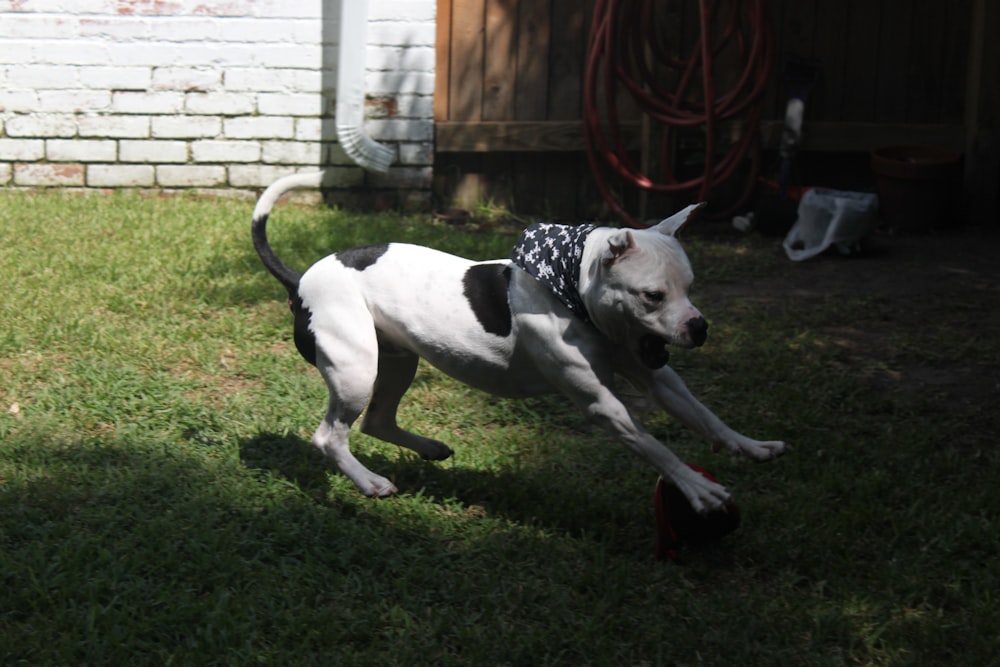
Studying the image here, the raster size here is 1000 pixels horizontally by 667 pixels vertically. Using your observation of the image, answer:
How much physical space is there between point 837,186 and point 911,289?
2304mm

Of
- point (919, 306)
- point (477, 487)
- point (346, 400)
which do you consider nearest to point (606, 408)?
point (477, 487)

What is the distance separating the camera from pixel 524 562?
12.2 ft

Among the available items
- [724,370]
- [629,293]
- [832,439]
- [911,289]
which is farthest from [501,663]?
[911,289]

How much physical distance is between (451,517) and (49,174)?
17.9 feet

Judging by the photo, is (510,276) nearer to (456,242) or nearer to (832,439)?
(832,439)

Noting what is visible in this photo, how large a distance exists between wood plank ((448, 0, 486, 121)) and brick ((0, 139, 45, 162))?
9.37 ft

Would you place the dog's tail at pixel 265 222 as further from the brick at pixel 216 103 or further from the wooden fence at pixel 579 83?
the wooden fence at pixel 579 83

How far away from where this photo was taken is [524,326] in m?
3.79

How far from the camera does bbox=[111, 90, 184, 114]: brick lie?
8173mm

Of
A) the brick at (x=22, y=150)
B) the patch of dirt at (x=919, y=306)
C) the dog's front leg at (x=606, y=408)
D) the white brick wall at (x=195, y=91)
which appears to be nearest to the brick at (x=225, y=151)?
the white brick wall at (x=195, y=91)

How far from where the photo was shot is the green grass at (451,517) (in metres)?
3.26

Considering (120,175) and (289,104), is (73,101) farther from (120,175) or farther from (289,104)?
(289,104)

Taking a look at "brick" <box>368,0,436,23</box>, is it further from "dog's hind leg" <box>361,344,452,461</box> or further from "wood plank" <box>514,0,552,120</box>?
"dog's hind leg" <box>361,344,452,461</box>

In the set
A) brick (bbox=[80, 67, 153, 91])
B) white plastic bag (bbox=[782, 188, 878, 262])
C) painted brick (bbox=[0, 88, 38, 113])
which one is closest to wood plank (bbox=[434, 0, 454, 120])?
brick (bbox=[80, 67, 153, 91])
